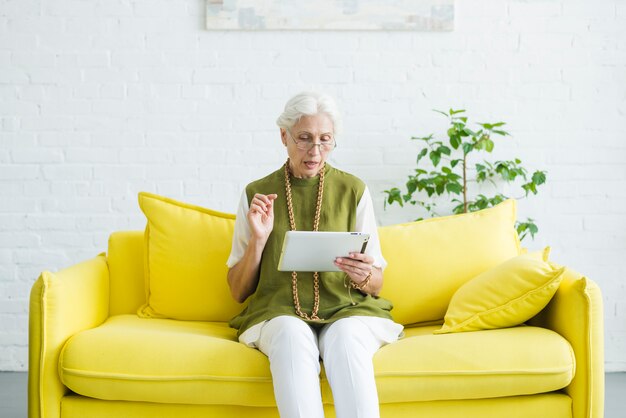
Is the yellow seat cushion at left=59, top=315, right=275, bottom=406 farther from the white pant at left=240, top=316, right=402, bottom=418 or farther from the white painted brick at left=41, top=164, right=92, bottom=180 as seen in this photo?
the white painted brick at left=41, top=164, right=92, bottom=180

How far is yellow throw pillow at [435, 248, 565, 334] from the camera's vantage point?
7.65 ft

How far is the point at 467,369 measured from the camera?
2186mm

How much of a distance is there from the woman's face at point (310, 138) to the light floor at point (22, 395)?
153 cm

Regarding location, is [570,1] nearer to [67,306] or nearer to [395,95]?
[395,95]

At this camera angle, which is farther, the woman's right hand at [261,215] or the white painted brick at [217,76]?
the white painted brick at [217,76]

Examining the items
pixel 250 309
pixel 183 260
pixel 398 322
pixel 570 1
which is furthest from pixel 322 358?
pixel 570 1

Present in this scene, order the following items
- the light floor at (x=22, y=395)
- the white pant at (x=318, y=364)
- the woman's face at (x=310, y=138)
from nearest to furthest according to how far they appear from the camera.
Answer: the white pant at (x=318, y=364)
the woman's face at (x=310, y=138)
the light floor at (x=22, y=395)

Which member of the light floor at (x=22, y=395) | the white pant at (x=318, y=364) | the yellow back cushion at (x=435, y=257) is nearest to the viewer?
the white pant at (x=318, y=364)

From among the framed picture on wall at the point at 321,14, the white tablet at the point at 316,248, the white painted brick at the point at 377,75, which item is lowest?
the white tablet at the point at 316,248

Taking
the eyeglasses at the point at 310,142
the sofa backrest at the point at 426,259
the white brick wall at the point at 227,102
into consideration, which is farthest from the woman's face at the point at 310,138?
the white brick wall at the point at 227,102

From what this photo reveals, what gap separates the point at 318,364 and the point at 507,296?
26.2 inches

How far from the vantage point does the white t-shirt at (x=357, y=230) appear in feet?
8.23

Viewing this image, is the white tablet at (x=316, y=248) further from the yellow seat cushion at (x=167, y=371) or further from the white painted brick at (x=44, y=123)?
the white painted brick at (x=44, y=123)

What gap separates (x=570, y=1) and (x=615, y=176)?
87 cm
